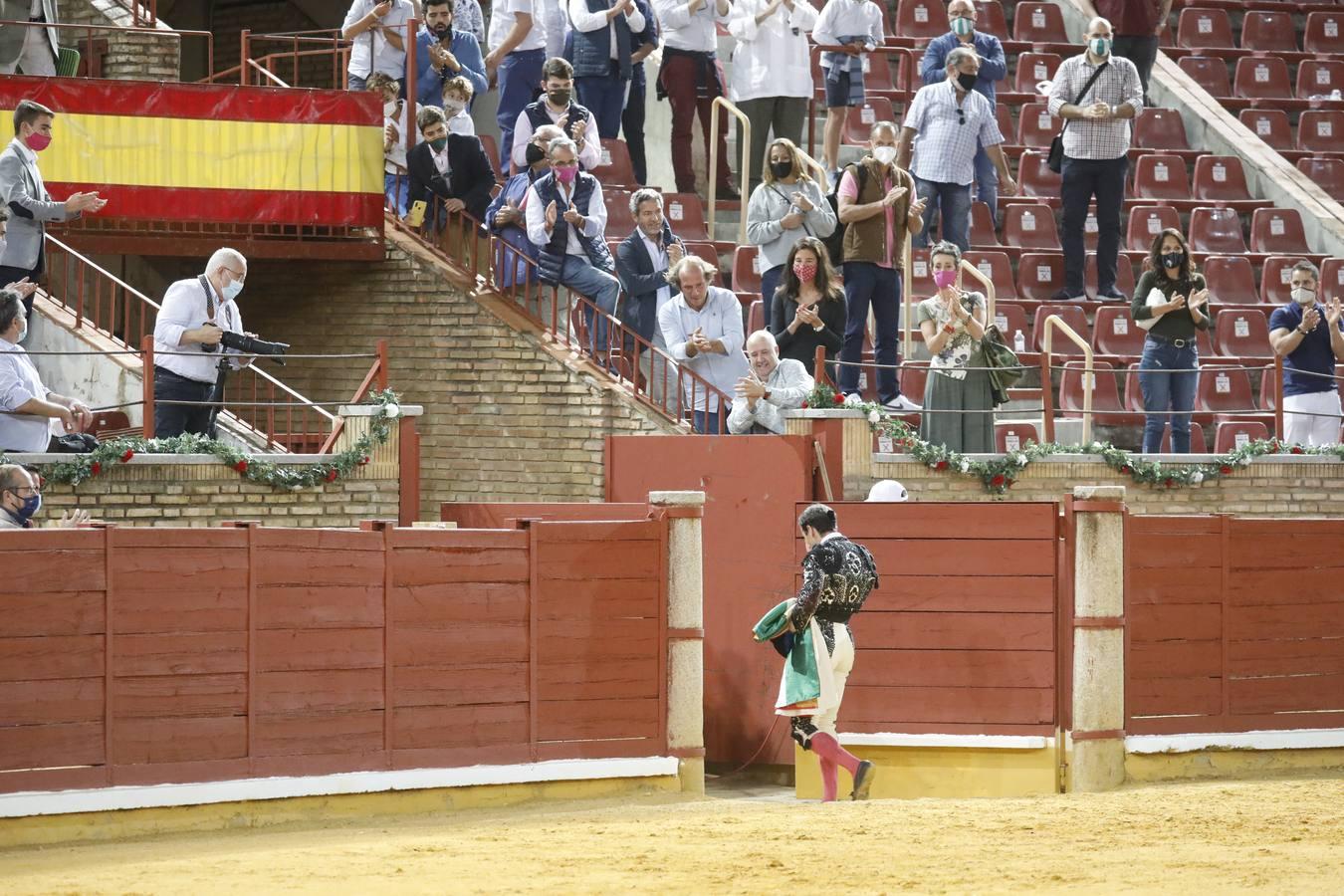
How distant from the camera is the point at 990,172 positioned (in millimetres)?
17922

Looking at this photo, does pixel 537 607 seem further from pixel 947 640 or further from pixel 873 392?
pixel 873 392

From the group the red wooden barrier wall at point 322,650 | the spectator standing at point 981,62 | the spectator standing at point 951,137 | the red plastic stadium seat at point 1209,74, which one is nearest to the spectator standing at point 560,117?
the spectator standing at point 951,137

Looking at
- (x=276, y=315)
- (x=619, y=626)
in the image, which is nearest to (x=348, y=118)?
(x=276, y=315)

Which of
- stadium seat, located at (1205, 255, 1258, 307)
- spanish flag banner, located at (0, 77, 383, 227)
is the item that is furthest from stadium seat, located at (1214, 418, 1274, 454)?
spanish flag banner, located at (0, 77, 383, 227)

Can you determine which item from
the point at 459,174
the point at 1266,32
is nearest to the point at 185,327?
the point at 459,174

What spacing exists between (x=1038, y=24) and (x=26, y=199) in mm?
11434

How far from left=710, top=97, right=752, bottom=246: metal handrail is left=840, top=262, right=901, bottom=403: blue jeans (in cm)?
218

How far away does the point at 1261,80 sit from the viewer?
71.4 feet

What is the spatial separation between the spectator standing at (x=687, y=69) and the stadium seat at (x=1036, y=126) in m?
3.33

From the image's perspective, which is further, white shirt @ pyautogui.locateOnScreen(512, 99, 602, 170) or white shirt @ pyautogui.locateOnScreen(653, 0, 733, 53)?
white shirt @ pyautogui.locateOnScreen(653, 0, 733, 53)

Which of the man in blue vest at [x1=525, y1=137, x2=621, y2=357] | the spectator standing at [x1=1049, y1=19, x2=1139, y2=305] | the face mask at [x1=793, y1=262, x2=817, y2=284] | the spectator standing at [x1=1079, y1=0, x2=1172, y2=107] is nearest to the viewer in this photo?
the face mask at [x1=793, y1=262, x2=817, y2=284]

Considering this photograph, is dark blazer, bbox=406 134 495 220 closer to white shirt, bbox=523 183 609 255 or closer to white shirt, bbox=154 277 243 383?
white shirt, bbox=523 183 609 255

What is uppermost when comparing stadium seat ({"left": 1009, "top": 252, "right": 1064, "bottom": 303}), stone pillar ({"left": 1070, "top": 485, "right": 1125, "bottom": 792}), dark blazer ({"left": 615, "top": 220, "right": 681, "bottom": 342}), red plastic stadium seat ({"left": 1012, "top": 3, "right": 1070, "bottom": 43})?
red plastic stadium seat ({"left": 1012, "top": 3, "right": 1070, "bottom": 43})

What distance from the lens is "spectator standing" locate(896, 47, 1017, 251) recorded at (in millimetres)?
16766
